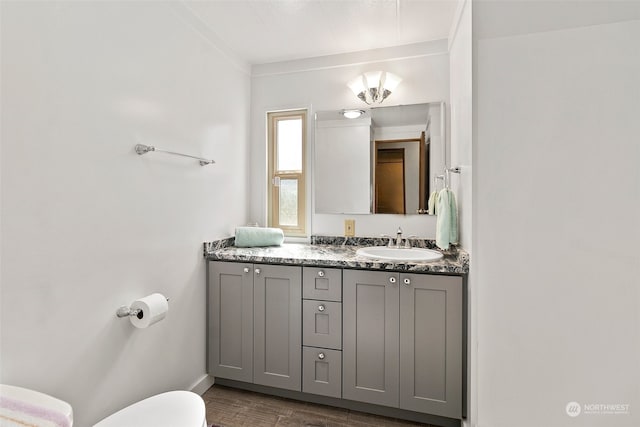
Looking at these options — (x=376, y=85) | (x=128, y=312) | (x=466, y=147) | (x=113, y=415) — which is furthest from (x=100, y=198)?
(x=376, y=85)

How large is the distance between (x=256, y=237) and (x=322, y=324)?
0.78 metres

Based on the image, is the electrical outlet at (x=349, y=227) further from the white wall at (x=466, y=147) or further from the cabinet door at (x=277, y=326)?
the white wall at (x=466, y=147)

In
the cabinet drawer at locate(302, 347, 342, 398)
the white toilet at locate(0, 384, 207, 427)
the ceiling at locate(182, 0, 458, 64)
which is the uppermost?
the ceiling at locate(182, 0, 458, 64)

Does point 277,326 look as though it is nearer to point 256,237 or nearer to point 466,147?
point 256,237

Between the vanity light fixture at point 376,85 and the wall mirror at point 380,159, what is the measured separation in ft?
0.29

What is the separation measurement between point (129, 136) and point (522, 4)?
1.79 m

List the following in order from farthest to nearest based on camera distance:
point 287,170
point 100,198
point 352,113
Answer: point 287,170
point 352,113
point 100,198

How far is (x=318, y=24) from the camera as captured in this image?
1.90 meters

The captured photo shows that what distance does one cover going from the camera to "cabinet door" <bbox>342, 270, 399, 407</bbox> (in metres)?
1.63

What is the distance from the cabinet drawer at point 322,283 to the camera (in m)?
1.72

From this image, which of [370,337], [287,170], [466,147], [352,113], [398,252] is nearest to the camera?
[466,147]
